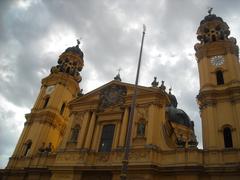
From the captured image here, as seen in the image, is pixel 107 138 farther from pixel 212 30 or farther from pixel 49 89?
pixel 212 30

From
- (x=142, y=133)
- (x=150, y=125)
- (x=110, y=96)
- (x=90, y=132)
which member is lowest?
(x=142, y=133)

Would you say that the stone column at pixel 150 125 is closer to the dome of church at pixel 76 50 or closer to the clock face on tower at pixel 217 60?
the clock face on tower at pixel 217 60

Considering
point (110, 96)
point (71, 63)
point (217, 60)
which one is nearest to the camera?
point (217, 60)

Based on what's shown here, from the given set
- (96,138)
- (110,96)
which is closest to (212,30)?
(110,96)

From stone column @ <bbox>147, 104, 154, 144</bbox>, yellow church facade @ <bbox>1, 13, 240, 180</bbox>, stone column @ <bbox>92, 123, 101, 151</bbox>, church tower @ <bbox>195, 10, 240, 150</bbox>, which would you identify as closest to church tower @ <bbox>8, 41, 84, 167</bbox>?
yellow church facade @ <bbox>1, 13, 240, 180</bbox>

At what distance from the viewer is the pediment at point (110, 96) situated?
2186 centimetres

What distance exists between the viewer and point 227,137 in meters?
18.7

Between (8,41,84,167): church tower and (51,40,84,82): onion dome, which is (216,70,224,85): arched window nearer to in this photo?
(8,41,84,167): church tower

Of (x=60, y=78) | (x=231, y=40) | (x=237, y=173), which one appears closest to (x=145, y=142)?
(x=237, y=173)

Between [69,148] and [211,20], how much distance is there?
18242mm

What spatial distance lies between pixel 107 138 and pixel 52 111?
8.28 meters

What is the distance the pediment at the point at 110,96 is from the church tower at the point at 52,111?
4.12 metres

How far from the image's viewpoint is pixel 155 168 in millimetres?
17578

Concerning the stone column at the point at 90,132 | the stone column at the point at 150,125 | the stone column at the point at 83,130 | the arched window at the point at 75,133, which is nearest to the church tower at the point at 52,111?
the arched window at the point at 75,133
